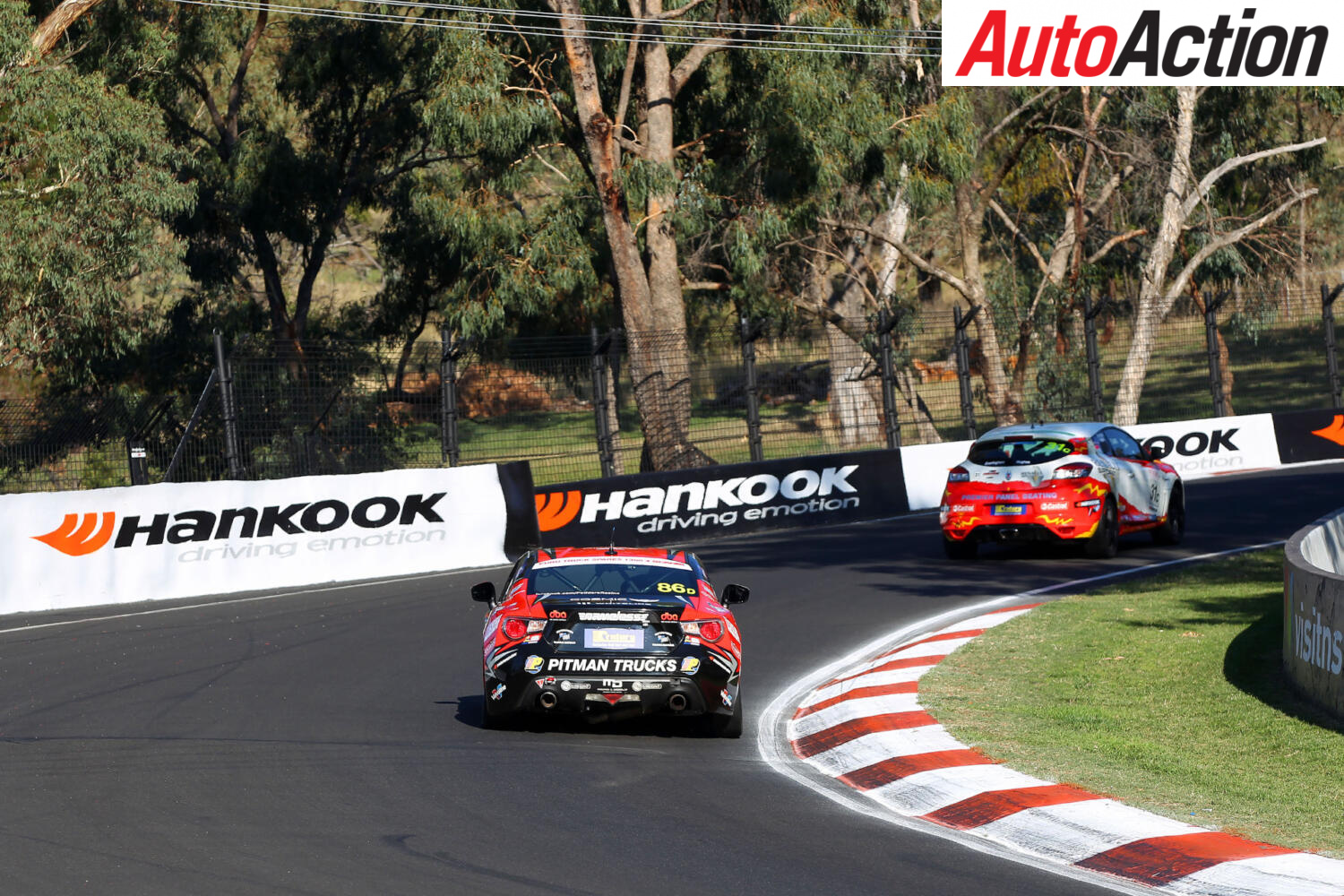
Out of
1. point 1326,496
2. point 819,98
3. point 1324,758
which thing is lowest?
point 1326,496

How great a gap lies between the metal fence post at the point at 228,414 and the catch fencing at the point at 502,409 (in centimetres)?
2

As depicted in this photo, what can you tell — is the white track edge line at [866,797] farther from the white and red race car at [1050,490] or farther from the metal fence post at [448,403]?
the metal fence post at [448,403]

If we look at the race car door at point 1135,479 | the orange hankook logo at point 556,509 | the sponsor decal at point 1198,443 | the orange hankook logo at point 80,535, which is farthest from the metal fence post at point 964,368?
the orange hankook logo at point 80,535

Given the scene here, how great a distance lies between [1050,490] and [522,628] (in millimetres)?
9937

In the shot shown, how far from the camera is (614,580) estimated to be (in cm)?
1017

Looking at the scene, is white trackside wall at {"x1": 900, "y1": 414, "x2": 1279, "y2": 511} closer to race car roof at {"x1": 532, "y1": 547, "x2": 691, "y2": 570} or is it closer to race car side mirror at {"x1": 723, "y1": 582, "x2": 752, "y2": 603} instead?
race car side mirror at {"x1": 723, "y1": 582, "x2": 752, "y2": 603}

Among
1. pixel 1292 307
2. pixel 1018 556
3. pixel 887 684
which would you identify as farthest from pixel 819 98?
pixel 887 684

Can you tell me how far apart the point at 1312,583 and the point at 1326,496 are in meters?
15.5

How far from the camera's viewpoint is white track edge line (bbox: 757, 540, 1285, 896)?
6723 mm

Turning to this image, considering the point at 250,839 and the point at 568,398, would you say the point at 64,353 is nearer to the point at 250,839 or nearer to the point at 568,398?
the point at 568,398

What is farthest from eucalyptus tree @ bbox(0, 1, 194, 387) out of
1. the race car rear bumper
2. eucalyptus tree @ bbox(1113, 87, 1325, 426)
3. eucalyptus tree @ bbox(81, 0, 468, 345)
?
eucalyptus tree @ bbox(1113, 87, 1325, 426)

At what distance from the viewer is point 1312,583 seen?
9.58 meters

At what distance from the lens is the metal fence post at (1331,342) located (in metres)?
30.7

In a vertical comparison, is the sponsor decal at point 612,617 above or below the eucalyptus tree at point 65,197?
below
